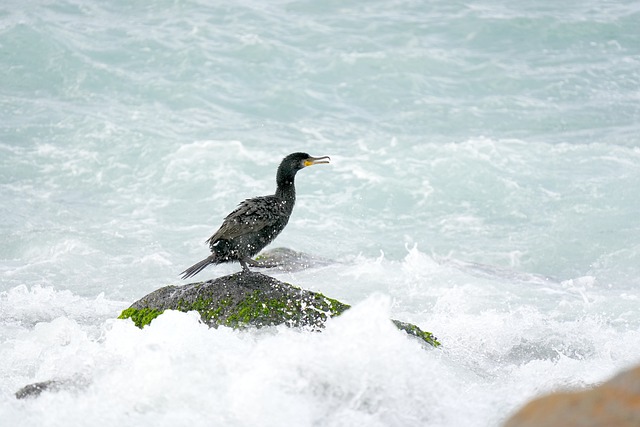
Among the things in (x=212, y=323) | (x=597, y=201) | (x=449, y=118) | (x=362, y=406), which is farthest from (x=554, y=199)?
(x=362, y=406)

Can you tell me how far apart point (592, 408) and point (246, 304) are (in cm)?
389

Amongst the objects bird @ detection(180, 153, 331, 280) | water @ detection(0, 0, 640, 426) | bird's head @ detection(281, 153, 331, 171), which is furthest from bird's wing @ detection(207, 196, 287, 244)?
water @ detection(0, 0, 640, 426)

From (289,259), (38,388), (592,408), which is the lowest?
(289,259)

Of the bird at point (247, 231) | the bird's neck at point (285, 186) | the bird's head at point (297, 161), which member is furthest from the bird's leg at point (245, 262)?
the bird's head at point (297, 161)

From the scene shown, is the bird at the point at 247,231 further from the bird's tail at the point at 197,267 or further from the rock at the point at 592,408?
the rock at the point at 592,408

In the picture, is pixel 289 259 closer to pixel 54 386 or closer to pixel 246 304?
pixel 246 304

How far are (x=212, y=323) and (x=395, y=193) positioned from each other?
10.0 meters

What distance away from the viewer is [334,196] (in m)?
16.3

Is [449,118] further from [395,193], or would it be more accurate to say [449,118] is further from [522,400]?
[522,400]

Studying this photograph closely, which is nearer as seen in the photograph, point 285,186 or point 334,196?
point 285,186

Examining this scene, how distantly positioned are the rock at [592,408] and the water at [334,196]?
2013mm

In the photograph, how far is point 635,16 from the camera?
2466 cm

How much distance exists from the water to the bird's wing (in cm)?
111

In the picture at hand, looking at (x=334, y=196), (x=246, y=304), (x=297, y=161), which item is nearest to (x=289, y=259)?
(x=297, y=161)
